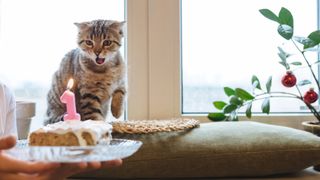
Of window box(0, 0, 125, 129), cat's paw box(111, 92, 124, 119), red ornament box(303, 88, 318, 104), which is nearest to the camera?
cat's paw box(111, 92, 124, 119)

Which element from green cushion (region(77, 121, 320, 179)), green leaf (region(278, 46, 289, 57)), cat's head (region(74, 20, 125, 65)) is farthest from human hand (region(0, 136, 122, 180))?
green leaf (region(278, 46, 289, 57))

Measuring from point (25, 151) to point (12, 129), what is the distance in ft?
1.46

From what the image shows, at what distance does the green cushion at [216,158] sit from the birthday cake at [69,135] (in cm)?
29

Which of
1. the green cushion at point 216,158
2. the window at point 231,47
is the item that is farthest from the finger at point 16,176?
the window at point 231,47

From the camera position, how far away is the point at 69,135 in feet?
2.36

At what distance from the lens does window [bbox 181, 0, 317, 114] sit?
4.73 feet

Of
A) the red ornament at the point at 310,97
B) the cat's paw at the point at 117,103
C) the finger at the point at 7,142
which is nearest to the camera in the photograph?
the finger at the point at 7,142

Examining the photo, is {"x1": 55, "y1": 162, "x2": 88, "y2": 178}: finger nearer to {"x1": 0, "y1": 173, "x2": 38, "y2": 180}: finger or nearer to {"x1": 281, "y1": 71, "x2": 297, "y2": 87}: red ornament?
{"x1": 0, "y1": 173, "x2": 38, "y2": 180}: finger

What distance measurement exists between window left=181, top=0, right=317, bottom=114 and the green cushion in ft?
1.36

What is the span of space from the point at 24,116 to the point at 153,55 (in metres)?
0.45

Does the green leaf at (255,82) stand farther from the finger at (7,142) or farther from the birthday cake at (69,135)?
the finger at (7,142)

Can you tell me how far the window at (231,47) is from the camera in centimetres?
144

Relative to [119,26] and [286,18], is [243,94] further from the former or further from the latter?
[119,26]

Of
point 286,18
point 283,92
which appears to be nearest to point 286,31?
point 286,18
